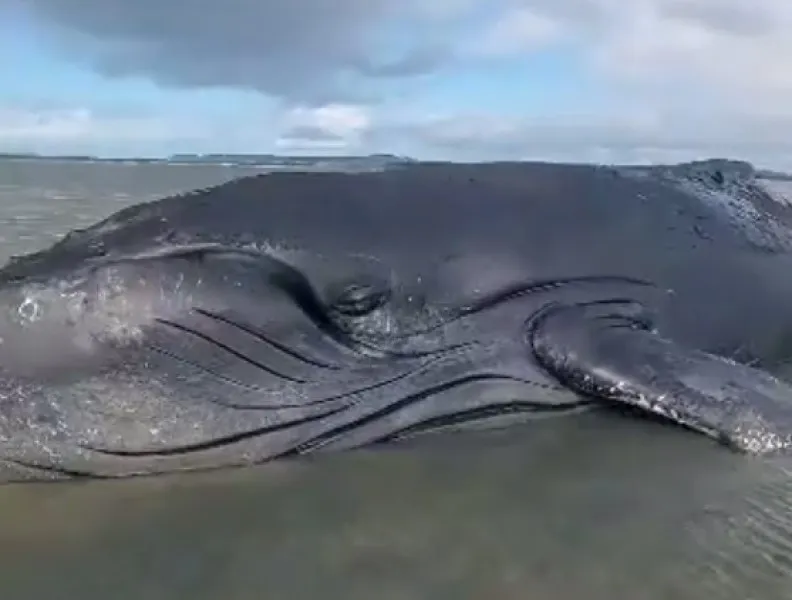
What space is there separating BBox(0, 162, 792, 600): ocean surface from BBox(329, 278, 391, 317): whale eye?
94cm

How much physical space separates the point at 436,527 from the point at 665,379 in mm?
2254

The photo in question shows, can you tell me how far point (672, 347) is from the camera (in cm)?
675

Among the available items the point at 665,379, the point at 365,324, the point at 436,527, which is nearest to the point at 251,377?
the point at 365,324

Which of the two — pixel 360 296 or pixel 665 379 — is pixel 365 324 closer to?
pixel 360 296

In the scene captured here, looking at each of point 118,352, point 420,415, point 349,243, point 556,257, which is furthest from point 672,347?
point 118,352

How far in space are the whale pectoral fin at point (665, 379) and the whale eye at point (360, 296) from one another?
1066mm

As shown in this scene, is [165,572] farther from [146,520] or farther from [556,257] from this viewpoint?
[556,257]

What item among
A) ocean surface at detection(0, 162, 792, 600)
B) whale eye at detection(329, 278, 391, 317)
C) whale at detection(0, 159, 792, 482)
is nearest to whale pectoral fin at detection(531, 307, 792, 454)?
whale at detection(0, 159, 792, 482)

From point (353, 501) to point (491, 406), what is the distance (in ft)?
5.50

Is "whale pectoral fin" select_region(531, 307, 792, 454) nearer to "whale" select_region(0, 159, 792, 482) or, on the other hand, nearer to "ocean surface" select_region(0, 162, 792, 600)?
"whale" select_region(0, 159, 792, 482)

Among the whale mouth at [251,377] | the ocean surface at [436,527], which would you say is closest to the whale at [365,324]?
the whale mouth at [251,377]

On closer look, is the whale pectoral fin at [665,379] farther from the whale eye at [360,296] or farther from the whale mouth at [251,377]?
the whale eye at [360,296]

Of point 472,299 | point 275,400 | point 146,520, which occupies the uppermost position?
point 472,299

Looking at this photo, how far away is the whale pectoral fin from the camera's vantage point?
6.17m
